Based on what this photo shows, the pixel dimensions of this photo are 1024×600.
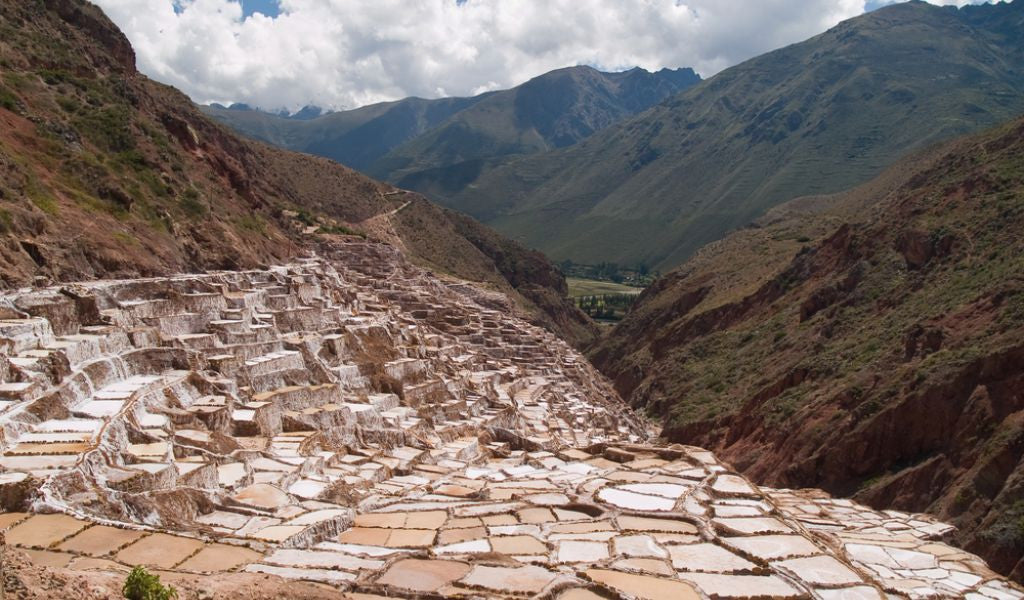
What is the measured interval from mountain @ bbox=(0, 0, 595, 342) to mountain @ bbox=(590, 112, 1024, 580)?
2580 cm

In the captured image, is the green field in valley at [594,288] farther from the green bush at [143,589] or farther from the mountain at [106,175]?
the green bush at [143,589]

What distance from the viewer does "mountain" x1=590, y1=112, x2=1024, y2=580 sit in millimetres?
25141

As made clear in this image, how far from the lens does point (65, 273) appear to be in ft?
73.8

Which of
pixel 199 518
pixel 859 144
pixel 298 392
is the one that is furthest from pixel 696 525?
pixel 859 144

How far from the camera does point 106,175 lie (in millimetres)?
30500

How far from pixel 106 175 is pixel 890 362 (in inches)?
1310

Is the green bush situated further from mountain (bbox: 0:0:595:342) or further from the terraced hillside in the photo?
mountain (bbox: 0:0:595:342)

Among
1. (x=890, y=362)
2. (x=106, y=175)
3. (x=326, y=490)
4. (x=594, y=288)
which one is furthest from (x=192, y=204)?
(x=594, y=288)

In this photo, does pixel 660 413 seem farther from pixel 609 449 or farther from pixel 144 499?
pixel 144 499

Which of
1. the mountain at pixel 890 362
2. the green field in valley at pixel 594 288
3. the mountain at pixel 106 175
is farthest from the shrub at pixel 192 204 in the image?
the green field in valley at pixel 594 288

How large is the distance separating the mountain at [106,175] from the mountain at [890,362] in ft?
84.6

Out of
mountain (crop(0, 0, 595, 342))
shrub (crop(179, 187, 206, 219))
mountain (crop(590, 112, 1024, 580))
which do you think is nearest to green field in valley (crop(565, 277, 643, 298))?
mountain (crop(590, 112, 1024, 580))

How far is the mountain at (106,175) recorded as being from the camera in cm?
2395

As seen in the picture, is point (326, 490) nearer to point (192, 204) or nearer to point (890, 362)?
point (192, 204)
